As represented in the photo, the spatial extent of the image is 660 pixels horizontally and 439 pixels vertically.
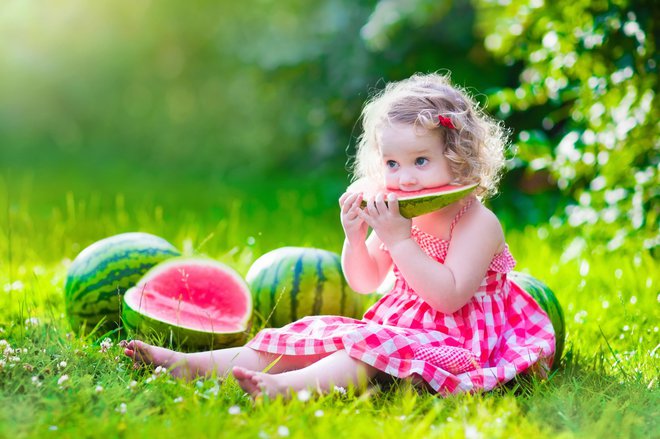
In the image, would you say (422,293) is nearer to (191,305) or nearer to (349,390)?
(349,390)

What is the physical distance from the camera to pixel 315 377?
106 inches

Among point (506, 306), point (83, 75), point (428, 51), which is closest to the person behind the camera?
point (506, 306)

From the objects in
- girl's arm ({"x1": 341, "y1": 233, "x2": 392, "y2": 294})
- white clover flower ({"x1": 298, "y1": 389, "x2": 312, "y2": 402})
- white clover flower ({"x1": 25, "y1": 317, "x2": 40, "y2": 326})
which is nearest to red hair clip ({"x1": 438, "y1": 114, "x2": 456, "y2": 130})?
girl's arm ({"x1": 341, "y1": 233, "x2": 392, "y2": 294})

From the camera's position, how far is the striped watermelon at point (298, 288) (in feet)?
11.6

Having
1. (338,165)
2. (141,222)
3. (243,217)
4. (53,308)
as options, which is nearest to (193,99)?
(338,165)

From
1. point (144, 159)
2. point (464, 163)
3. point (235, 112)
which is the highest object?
point (464, 163)

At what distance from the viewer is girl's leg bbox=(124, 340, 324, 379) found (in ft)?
9.24

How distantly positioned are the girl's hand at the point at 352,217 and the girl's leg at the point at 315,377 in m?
0.49

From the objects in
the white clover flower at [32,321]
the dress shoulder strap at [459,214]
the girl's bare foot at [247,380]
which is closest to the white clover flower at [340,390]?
the girl's bare foot at [247,380]

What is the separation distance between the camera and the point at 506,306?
10.3ft

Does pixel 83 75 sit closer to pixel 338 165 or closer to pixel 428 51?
pixel 338 165

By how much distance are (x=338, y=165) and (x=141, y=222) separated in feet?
8.99

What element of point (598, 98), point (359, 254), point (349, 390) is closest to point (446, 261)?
point (359, 254)

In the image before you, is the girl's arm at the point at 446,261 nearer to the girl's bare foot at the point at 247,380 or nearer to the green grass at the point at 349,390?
the green grass at the point at 349,390
